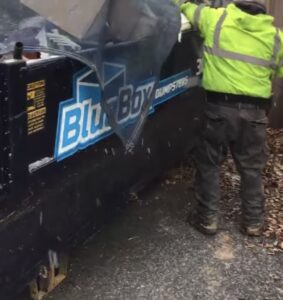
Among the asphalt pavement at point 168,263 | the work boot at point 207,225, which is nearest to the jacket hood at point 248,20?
the work boot at point 207,225

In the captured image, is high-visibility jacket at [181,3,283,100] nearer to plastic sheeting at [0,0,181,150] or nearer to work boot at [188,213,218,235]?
plastic sheeting at [0,0,181,150]

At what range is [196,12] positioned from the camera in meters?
3.66

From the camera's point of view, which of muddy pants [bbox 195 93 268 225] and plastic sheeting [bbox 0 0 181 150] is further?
muddy pants [bbox 195 93 268 225]

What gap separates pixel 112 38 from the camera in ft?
8.89

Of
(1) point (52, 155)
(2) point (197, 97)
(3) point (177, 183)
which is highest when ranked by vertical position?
(1) point (52, 155)

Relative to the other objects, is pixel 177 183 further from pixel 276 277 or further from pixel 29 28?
pixel 29 28

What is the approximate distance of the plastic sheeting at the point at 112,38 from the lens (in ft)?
7.87

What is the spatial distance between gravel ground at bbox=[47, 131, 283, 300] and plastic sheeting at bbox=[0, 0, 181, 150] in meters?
0.93

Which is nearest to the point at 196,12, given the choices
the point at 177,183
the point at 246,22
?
the point at 246,22

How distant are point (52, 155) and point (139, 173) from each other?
1.14 m

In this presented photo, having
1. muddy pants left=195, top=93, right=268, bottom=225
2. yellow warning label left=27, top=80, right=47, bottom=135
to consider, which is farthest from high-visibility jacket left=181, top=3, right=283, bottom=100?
yellow warning label left=27, top=80, right=47, bottom=135

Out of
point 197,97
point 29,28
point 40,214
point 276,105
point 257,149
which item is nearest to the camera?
point 29,28

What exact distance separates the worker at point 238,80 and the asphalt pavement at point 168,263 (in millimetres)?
395

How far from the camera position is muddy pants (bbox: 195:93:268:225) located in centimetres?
374
